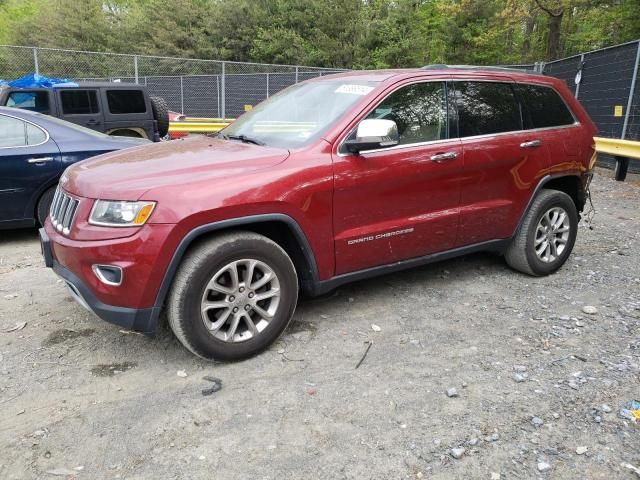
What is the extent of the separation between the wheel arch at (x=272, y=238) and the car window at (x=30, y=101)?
23.0 feet

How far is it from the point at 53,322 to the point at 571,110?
4.76m

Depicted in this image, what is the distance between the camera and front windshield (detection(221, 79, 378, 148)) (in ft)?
11.7

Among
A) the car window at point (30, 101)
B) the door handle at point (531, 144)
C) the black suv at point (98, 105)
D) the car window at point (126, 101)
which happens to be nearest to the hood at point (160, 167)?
the door handle at point (531, 144)

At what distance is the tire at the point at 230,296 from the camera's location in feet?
9.70

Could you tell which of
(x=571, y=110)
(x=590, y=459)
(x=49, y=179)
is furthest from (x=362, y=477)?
(x=49, y=179)

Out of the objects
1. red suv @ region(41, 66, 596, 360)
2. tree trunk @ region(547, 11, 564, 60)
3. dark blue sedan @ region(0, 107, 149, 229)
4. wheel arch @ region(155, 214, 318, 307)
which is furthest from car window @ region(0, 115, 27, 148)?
tree trunk @ region(547, 11, 564, 60)

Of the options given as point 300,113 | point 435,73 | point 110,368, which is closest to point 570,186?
point 435,73

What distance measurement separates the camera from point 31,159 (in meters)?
5.41

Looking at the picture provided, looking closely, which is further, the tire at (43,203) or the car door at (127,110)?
the car door at (127,110)

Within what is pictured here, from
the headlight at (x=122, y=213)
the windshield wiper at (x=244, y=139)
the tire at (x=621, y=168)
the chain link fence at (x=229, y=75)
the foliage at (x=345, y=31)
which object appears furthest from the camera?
the foliage at (x=345, y=31)

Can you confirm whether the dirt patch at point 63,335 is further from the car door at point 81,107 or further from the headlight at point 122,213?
the car door at point 81,107

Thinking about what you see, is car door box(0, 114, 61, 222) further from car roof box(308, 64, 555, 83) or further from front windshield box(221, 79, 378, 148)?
car roof box(308, 64, 555, 83)

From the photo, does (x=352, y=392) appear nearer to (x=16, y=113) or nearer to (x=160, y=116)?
(x=16, y=113)

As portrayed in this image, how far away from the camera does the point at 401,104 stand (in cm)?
379
